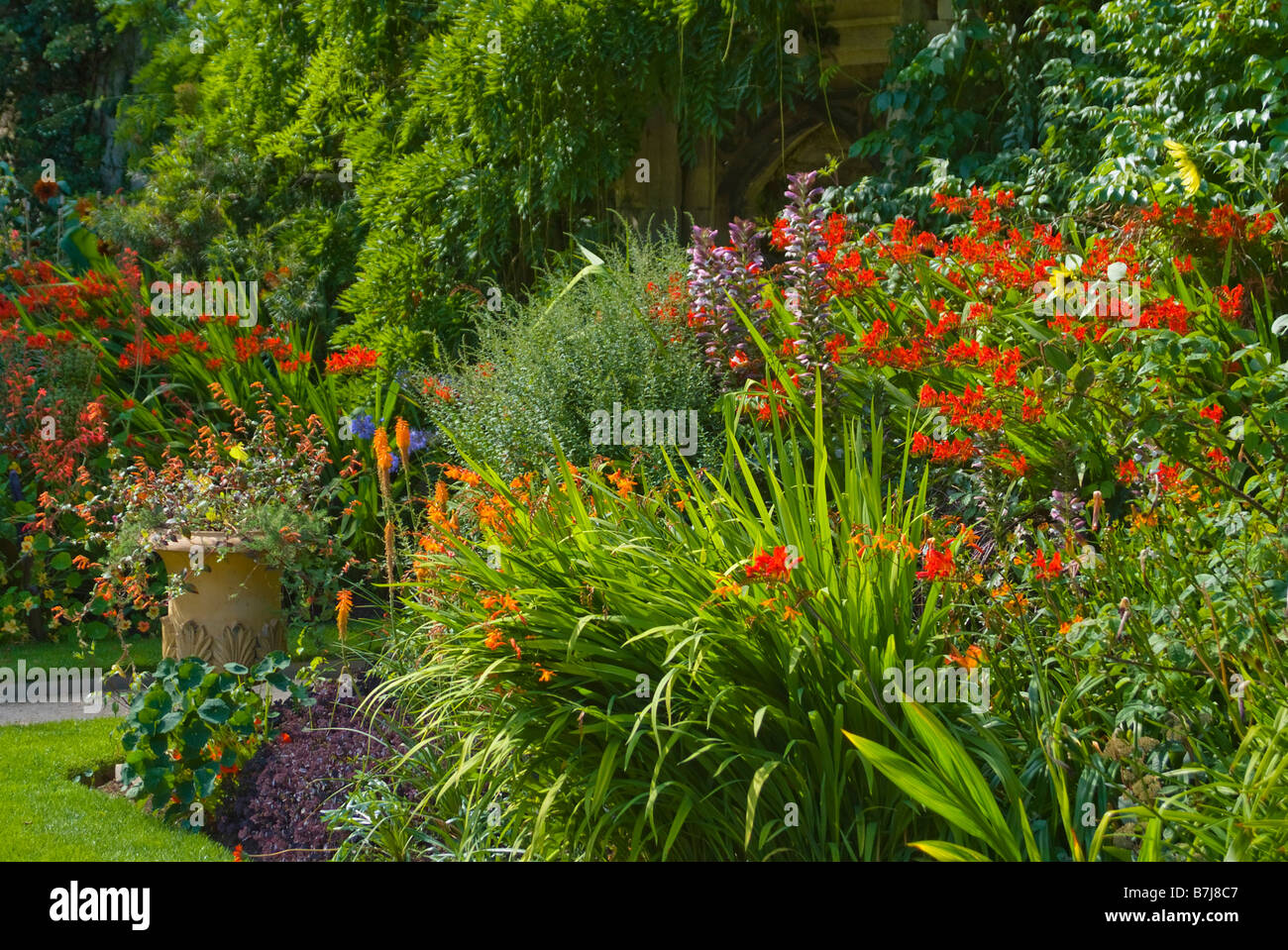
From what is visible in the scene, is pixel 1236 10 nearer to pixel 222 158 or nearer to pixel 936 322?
pixel 936 322

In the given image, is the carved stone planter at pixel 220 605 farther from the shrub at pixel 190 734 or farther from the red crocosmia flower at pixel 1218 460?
the red crocosmia flower at pixel 1218 460

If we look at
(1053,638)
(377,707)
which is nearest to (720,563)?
(1053,638)

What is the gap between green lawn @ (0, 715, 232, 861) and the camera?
11.3ft

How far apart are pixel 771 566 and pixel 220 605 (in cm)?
296

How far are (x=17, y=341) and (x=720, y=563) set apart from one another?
4.55 meters

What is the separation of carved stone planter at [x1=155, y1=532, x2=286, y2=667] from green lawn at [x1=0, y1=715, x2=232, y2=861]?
1.64ft

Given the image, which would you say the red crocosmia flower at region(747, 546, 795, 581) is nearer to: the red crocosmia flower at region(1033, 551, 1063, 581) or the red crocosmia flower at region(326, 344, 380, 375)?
the red crocosmia flower at region(1033, 551, 1063, 581)

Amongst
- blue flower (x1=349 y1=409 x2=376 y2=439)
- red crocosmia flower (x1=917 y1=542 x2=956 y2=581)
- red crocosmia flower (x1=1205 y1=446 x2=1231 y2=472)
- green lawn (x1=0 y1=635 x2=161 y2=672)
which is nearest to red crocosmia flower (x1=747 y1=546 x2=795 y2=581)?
red crocosmia flower (x1=917 y1=542 x2=956 y2=581)

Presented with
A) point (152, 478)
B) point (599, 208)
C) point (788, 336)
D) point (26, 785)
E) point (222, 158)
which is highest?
point (222, 158)

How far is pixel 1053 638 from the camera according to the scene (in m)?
2.90

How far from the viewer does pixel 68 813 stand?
3.72m

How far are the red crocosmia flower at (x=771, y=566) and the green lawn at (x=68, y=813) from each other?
186 cm

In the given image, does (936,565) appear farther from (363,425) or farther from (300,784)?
(363,425)

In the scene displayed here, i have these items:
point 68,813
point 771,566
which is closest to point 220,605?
point 68,813
